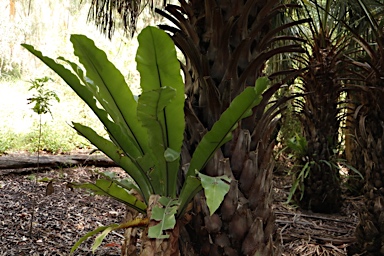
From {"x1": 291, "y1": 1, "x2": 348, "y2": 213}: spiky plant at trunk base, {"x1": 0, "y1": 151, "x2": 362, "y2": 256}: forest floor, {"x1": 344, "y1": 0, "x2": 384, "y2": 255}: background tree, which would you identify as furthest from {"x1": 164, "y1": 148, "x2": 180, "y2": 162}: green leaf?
{"x1": 291, "y1": 1, "x2": 348, "y2": 213}: spiky plant at trunk base

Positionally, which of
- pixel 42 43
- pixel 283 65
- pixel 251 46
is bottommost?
pixel 251 46

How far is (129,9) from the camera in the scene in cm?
312

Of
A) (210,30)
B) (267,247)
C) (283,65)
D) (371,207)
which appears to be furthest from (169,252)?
(283,65)

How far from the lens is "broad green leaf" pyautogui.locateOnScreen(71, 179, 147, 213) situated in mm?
1293

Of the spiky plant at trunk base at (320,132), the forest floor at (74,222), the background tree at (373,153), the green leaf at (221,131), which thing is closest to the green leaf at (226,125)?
the green leaf at (221,131)

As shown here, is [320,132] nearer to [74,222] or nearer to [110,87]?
[74,222]

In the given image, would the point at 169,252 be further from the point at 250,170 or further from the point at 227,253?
the point at 250,170

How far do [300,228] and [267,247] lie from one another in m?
1.94

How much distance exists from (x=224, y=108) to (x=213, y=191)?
36 centimetres

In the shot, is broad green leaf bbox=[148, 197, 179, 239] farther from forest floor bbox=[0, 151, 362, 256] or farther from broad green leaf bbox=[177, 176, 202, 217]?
forest floor bbox=[0, 151, 362, 256]

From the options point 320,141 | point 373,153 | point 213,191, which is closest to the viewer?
point 213,191

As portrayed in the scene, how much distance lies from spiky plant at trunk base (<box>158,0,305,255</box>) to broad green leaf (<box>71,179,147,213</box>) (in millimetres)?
185

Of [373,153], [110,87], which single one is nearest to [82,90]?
[110,87]

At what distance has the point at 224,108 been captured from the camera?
1353mm
